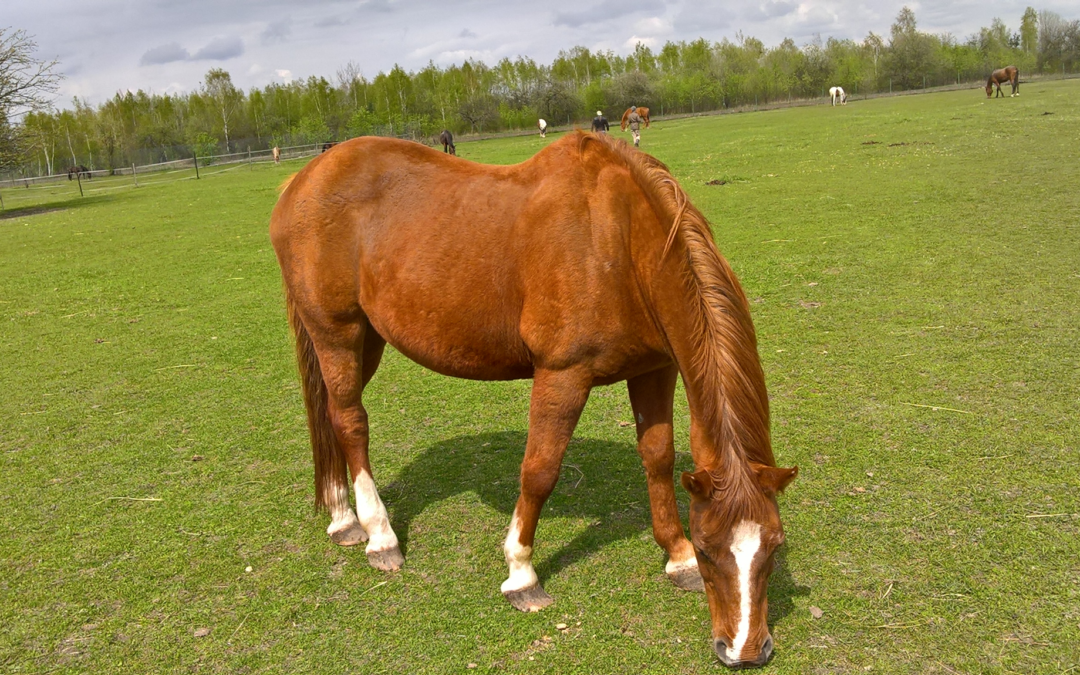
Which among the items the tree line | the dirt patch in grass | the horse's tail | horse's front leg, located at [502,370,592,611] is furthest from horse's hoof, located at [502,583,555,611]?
the tree line

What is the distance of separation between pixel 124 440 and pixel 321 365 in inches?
97.0

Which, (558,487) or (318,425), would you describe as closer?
(318,425)

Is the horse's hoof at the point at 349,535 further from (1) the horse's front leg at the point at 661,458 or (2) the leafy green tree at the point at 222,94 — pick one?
(2) the leafy green tree at the point at 222,94

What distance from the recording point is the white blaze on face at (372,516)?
3871mm

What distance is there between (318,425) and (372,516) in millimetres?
696

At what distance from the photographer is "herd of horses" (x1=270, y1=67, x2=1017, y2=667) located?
9.19 feet

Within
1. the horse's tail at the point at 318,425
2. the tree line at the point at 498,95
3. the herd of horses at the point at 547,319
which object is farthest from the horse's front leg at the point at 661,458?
the tree line at the point at 498,95

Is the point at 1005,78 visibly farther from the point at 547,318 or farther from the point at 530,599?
the point at 530,599

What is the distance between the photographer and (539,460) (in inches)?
132

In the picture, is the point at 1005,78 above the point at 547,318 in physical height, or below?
above

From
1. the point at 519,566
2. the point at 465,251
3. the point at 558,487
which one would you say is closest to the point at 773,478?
the point at 519,566

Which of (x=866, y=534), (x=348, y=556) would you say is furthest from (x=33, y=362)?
(x=866, y=534)

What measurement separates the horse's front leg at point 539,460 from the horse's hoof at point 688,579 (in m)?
0.59

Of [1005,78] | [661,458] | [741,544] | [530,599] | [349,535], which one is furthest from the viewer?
[1005,78]
